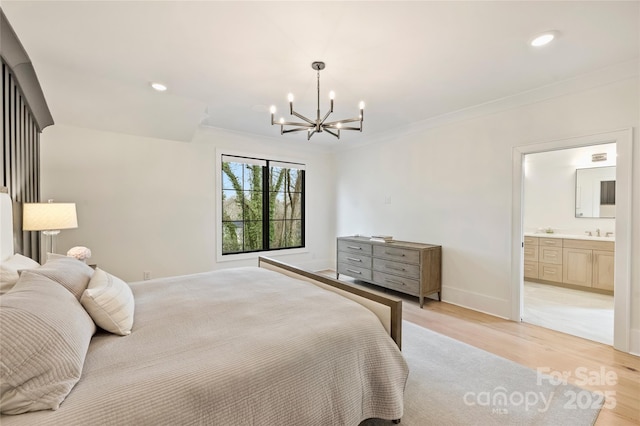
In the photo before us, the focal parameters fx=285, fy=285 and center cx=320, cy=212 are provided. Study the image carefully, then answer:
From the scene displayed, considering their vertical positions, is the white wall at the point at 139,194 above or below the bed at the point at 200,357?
above

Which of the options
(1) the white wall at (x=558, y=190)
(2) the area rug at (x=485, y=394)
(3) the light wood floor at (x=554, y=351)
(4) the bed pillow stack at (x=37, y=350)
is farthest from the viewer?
(1) the white wall at (x=558, y=190)

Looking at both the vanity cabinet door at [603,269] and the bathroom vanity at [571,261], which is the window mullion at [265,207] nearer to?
the bathroom vanity at [571,261]

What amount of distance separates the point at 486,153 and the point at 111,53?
12.9ft

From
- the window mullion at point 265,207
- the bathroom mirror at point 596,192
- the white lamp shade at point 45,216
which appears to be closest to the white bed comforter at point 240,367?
the white lamp shade at point 45,216

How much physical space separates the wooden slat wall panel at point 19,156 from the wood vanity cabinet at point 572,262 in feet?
21.5

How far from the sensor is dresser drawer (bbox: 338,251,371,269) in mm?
4449

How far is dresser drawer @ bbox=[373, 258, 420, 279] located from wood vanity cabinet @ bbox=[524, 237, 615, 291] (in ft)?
8.45

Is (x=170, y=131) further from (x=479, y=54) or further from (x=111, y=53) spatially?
(x=479, y=54)

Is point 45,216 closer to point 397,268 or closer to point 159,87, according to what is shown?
point 159,87

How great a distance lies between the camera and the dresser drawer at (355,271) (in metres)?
4.44

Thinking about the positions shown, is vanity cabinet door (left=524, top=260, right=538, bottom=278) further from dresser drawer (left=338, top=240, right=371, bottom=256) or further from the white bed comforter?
the white bed comforter

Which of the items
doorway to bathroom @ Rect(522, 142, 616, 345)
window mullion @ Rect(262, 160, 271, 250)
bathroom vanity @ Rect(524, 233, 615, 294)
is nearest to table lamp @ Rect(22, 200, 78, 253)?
window mullion @ Rect(262, 160, 271, 250)

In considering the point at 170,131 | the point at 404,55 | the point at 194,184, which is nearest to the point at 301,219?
the point at 194,184

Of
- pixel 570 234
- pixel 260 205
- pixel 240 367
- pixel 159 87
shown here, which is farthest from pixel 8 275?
pixel 570 234
